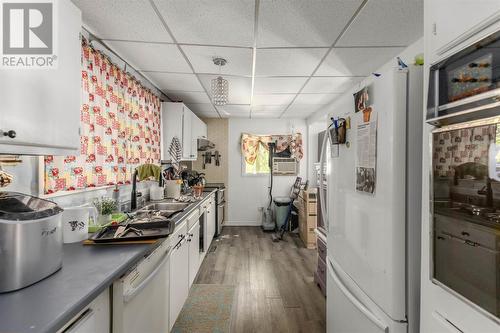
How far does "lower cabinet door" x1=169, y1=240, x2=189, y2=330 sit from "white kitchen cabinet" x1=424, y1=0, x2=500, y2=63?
188 centimetres

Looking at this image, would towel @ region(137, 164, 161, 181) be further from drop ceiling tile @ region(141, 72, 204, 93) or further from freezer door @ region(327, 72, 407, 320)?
freezer door @ region(327, 72, 407, 320)

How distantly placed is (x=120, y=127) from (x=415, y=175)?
2354 mm

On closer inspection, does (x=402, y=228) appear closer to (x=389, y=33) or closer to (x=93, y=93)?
(x=389, y=33)

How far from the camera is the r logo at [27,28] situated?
100cm

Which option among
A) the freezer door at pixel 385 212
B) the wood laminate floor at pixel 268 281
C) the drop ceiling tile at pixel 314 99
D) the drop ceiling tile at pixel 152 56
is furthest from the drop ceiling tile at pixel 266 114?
the freezer door at pixel 385 212

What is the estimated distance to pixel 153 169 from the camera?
2480 millimetres

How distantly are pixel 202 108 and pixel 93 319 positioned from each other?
12.4ft

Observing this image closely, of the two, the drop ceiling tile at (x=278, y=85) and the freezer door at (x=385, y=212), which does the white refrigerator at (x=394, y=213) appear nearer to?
the freezer door at (x=385, y=212)

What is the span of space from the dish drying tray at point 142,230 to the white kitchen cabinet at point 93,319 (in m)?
0.35

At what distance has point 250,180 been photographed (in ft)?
17.0

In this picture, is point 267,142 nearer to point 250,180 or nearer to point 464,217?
point 250,180

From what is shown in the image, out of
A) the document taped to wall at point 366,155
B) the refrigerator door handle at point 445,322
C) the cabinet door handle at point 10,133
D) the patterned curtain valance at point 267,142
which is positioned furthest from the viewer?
the patterned curtain valance at point 267,142

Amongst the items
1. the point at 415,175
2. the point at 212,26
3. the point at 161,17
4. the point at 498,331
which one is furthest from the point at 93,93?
the point at 498,331

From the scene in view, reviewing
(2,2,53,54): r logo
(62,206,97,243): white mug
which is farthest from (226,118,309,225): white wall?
(2,2,53,54): r logo
